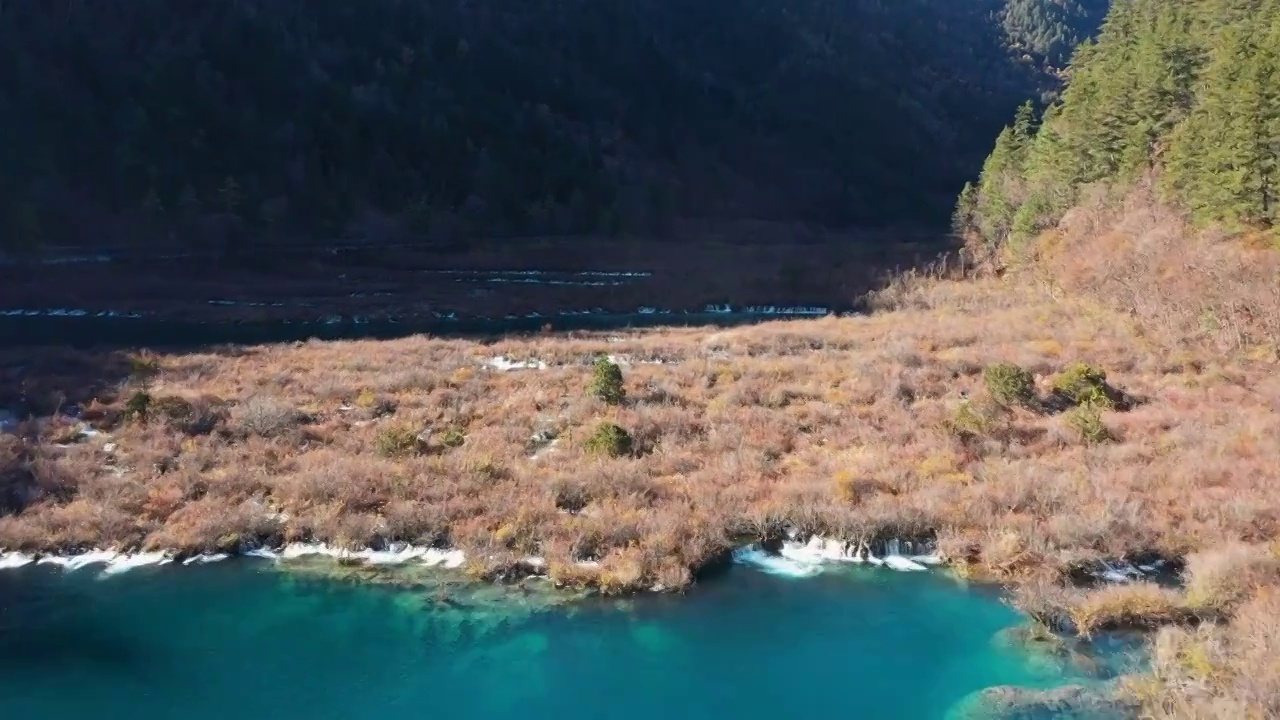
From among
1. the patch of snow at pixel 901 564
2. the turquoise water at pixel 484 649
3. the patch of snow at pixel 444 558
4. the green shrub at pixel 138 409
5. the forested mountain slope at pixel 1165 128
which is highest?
the forested mountain slope at pixel 1165 128

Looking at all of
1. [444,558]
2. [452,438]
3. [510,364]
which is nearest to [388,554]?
[444,558]

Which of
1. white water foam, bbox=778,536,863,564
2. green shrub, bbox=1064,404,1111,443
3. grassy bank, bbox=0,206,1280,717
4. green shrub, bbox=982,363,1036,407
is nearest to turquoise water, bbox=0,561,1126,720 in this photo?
white water foam, bbox=778,536,863,564

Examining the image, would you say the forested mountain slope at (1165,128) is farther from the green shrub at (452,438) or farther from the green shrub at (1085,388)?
the green shrub at (452,438)

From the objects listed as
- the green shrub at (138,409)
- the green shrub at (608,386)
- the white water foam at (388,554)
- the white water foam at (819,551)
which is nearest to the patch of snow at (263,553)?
the white water foam at (388,554)

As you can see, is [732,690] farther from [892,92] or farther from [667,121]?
[892,92]

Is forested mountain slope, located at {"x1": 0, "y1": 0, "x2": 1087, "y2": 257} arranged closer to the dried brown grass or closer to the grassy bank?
the grassy bank
